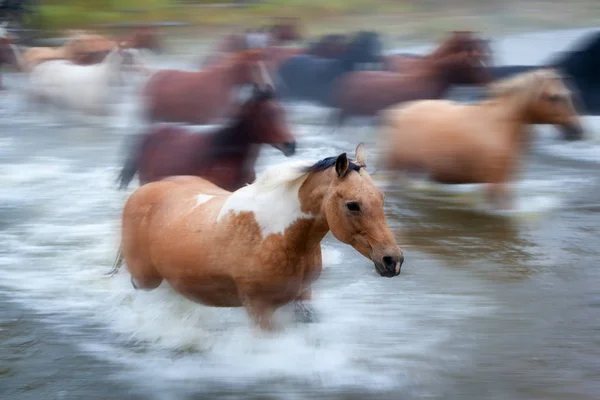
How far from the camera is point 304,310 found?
14.0 feet

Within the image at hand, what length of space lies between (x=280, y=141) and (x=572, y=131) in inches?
103

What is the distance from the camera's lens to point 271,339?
4.12 meters

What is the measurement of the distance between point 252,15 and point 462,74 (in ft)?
34.5

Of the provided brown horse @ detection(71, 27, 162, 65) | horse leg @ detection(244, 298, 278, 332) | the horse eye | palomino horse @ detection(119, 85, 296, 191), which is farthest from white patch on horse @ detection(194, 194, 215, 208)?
brown horse @ detection(71, 27, 162, 65)

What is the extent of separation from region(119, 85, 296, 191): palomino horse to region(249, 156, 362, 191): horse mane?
1693 mm

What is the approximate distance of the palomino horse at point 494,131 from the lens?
6730 mm

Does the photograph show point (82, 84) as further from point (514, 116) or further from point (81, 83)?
point (514, 116)

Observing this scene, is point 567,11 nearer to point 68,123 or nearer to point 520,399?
point 68,123

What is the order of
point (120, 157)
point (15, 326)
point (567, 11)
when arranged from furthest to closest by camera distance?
point (567, 11) < point (120, 157) < point (15, 326)

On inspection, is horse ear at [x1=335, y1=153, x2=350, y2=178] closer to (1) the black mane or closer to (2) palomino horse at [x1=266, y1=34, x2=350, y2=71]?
(1) the black mane

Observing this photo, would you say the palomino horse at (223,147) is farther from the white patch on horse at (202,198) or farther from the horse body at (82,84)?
the horse body at (82,84)

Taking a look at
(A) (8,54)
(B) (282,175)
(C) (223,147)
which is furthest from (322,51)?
(B) (282,175)

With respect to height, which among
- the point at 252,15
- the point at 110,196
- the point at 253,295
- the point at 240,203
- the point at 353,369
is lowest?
the point at 252,15

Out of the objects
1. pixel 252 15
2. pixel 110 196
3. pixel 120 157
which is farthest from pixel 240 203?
pixel 252 15
